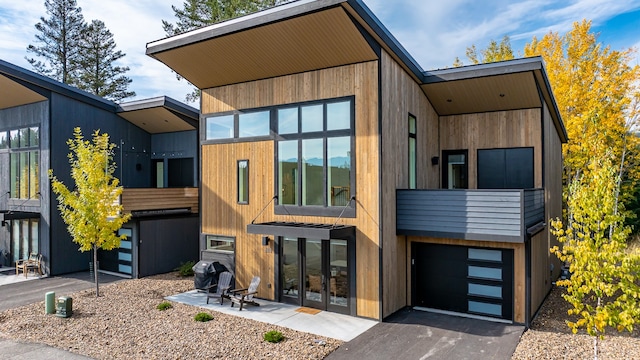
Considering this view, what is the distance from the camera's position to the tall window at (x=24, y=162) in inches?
580

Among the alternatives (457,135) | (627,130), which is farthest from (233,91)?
(627,130)

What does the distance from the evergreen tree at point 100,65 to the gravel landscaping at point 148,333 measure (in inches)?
939

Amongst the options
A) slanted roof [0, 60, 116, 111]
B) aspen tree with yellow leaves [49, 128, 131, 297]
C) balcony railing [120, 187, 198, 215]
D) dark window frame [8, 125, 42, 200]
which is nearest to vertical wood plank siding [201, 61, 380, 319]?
aspen tree with yellow leaves [49, 128, 131, 297]

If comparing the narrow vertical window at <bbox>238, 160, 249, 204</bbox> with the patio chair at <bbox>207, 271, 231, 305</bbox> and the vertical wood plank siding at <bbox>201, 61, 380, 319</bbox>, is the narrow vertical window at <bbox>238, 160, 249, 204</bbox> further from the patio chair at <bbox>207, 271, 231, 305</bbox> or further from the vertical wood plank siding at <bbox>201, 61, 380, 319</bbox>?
the patio chair at <bbox>207, 271, 231, 305</bbox>

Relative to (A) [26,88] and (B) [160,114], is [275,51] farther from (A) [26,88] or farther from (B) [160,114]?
(A) [26,88]

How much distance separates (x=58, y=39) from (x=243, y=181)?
26015 millimetres

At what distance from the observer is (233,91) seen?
1126 centimetres

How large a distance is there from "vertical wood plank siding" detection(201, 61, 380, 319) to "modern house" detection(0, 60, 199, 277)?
10.5 ft

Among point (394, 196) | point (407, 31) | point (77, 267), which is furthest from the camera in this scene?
point (407, 31)

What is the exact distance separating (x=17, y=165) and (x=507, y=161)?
57.2ft

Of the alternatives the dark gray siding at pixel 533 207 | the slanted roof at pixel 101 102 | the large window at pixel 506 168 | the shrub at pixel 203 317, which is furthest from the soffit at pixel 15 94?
the dark gray siding at pixel 533 207

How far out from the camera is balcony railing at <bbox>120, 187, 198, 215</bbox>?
13.0m

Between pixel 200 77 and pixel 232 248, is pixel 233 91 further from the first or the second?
pixel 232 248

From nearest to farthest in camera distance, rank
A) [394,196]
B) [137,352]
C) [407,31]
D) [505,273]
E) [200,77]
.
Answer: [137,352] < [505,273] < [394,196] < [200,77] < [407,31]
